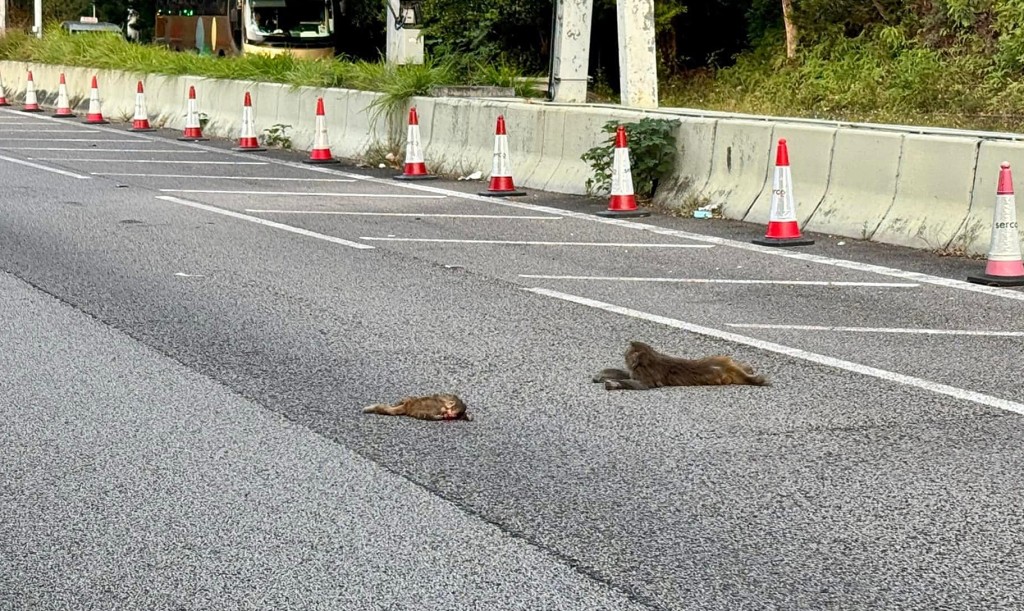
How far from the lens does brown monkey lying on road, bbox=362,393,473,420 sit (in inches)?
267

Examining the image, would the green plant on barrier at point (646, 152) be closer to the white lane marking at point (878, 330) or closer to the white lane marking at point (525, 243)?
the white lane marking at point (525, 243)

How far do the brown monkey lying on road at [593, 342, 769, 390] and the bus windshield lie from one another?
1498 inches

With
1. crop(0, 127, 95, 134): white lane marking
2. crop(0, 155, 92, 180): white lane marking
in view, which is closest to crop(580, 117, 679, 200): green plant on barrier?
crop(0, 155, 92, 180): white lane marking

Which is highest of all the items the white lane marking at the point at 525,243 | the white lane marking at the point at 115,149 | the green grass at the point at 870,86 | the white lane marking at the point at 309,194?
the green grass at the point at 870,86

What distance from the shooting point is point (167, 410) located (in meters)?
6.96

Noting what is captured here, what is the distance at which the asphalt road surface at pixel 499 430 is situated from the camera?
15.8ft

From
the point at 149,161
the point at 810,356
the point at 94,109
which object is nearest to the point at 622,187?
the point at 810,356

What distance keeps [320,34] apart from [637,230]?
106 feet

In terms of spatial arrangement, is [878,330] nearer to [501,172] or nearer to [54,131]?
[501,172]

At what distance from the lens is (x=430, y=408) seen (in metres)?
6.82

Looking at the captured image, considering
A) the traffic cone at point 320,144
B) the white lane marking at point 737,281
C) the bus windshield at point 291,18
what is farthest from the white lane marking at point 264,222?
the bus windshield at point 291,18

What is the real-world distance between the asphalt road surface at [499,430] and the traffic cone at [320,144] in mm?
8250

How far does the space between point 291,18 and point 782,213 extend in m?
33.8

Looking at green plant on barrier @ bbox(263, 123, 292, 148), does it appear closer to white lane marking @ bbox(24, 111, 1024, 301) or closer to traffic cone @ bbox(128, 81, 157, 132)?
white lane marking @ bbox(24, 111, 1024, 301)
